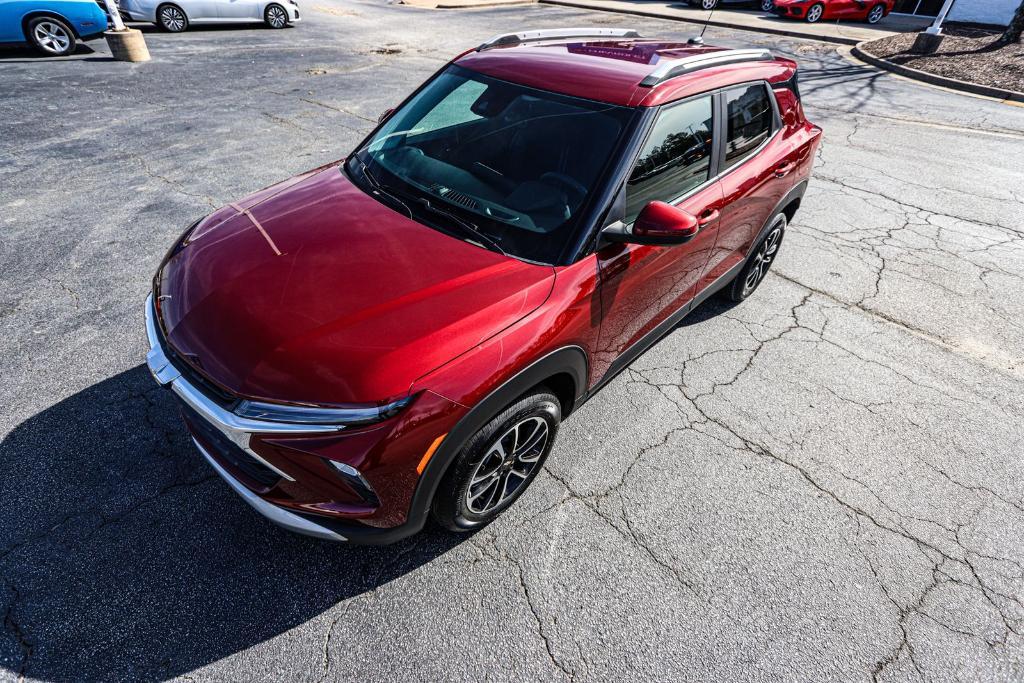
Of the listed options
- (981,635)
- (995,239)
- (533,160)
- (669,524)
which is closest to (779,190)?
(533,160)

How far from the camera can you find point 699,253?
336 cm

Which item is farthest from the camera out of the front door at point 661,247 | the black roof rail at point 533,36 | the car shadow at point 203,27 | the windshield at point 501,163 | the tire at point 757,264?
the car shadow at point 203,27

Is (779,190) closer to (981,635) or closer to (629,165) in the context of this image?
(629,165)

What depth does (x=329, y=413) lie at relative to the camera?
1.94 meters

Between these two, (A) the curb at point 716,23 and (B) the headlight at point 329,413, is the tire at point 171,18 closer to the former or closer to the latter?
(A) the curb at point 716,23

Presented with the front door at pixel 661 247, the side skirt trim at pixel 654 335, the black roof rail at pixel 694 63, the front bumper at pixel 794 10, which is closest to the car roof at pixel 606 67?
the black roof rail at pixel 694 63

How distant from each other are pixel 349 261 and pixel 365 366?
644 millimetres

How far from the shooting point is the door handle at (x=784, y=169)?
3869mm

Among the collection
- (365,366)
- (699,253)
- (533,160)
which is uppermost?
(533,160)

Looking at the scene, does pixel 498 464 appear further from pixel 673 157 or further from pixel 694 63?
pixel 694 63

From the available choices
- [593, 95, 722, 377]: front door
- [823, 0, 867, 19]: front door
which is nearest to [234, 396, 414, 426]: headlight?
[593, 95, 722, 377]: front door

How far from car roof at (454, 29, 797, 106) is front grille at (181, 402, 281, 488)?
→ 233 centimetres

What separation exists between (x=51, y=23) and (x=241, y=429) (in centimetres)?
1323

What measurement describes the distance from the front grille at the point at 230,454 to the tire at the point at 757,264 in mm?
3698
